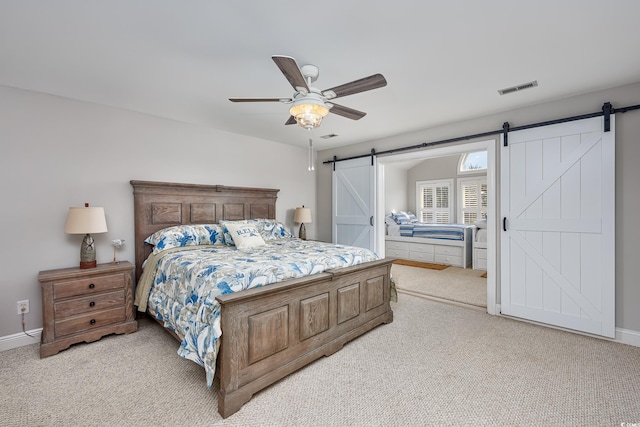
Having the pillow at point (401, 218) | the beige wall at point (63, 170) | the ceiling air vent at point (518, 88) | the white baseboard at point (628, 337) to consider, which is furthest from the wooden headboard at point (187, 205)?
the white baseboard at point (628, 337)

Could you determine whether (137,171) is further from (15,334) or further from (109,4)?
(109,4)

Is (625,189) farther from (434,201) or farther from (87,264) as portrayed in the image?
(434,201)

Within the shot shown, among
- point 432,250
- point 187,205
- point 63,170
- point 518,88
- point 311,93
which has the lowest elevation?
point 432,250

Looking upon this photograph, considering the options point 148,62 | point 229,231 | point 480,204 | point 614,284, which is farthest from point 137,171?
point 480,204

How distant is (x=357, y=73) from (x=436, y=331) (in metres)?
2.65

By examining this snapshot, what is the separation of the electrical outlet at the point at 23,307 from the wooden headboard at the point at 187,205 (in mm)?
931

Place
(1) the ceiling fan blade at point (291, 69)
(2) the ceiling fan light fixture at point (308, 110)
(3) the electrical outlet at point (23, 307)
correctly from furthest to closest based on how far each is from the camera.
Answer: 1. (3) the electrical outlet at point (23, 307)
2. (2) the ceiling fan light fixture at point (308, 110)
3. (1) the ceiling fan blade at point (291, 69)

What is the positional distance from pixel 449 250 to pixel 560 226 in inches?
130

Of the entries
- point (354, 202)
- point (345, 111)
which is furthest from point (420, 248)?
point (345, 111)

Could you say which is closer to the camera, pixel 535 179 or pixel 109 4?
Result: pixel 109 4

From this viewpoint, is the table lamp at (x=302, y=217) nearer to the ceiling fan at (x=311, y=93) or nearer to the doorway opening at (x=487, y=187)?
the doorway opening at (x=487, y=187)

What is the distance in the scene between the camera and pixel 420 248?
22.2ft

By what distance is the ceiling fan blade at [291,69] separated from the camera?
1.64 meters

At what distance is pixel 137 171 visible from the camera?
347 cm
